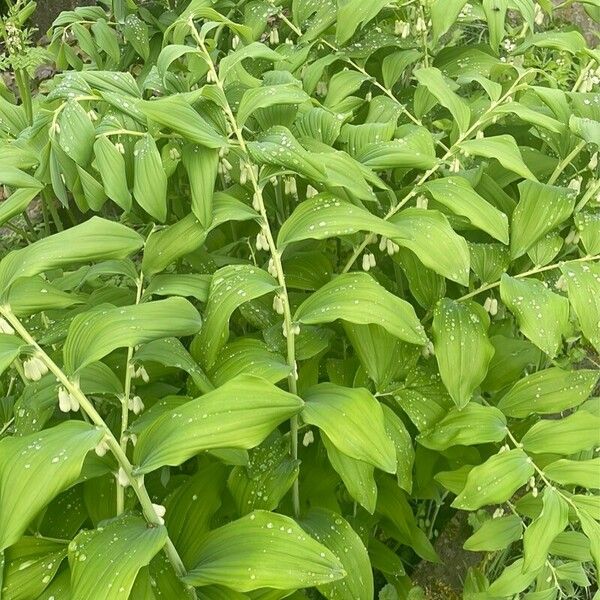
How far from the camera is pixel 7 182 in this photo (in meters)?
1.06

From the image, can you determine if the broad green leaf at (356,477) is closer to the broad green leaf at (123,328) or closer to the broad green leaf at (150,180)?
the broad green leaf at (123,328)

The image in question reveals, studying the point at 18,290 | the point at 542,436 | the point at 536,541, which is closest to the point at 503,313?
the point at 542,436

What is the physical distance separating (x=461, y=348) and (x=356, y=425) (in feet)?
1.01

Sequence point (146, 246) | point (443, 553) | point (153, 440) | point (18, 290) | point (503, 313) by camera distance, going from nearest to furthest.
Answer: point (153, 440) → point (18, 290) → point (146, 246) → point (503, 313) → point (443, 553)

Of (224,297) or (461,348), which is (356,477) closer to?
(461,348)

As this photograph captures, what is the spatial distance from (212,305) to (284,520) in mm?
372

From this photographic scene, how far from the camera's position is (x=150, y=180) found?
1.16 meters

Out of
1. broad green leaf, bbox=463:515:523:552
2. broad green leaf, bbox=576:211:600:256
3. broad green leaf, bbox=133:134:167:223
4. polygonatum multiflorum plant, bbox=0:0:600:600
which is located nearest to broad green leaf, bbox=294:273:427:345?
polygonatum multiflorum plant, bbox=0:0:600:600

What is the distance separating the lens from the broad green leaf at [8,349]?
2.75 ft

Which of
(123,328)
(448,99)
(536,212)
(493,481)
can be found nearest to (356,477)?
(493,481)

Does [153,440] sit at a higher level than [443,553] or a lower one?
higher

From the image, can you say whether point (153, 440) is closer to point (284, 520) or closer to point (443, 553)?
point (284, 520)

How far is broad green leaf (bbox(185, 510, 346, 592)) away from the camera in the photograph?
87 centimetres

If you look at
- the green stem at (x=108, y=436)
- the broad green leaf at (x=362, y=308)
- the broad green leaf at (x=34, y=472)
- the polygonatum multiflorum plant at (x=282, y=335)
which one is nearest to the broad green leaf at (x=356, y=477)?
the polygonatum multiflorum plant at (x=282, y=335)
